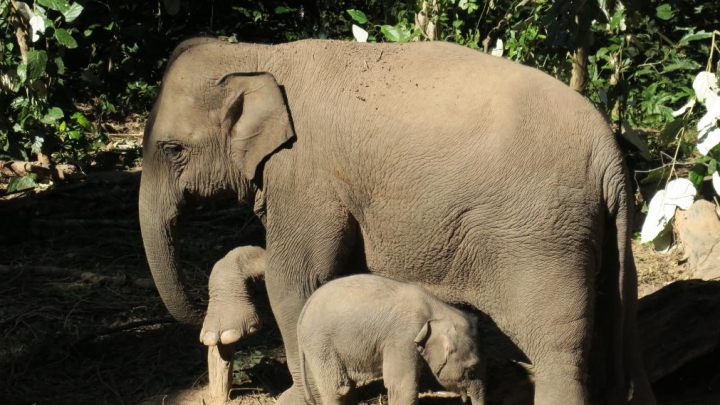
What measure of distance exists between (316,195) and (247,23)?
6.32 metres

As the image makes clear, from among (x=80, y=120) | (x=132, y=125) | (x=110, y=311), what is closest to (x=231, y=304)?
(x=110, y=311)

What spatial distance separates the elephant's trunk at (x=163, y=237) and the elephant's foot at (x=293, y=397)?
665 mm

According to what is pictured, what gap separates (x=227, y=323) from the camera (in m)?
5.17

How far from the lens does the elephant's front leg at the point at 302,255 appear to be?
462 centimetres

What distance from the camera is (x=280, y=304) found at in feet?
15.9

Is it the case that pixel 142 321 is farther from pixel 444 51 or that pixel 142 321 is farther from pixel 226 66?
pixel 444 51

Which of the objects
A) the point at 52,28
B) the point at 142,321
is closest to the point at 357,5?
the point at 52,28

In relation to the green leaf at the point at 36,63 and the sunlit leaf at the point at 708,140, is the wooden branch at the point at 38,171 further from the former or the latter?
the sunlit leaf at the point at 708,140

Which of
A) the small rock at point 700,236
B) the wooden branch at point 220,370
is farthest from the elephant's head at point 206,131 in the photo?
the small rock at point 700,236

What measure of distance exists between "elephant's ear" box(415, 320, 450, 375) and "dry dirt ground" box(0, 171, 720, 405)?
47.9 inches

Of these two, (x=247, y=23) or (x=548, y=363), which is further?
(x=247, y=23)

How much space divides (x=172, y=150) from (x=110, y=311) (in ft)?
6.93

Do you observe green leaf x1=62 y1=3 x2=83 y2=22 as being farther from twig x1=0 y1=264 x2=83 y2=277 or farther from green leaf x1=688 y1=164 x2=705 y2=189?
green leaf x1=688 y1=164 x2=705 y2=189

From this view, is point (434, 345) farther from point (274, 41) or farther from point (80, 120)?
point (274, 41)
